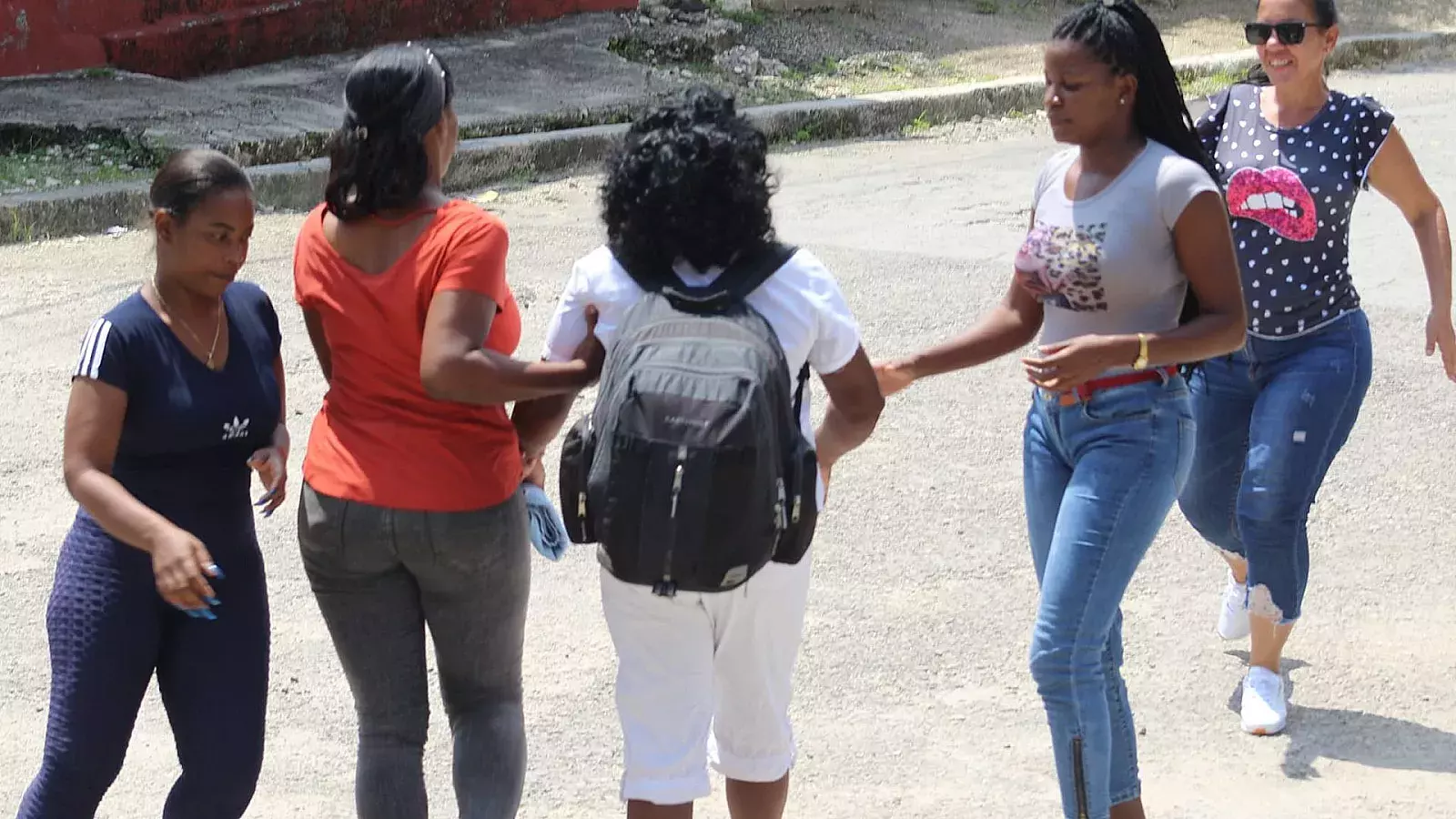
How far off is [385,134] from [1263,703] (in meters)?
2.58

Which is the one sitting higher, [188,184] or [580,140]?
[188,184]

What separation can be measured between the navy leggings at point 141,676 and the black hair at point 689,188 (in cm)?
89

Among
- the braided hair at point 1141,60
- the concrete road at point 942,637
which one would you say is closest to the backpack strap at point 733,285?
the braided hair at point 1141,60

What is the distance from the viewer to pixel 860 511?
222 inches

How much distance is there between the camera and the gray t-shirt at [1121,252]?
3.32 metres

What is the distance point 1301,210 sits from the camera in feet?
13.5

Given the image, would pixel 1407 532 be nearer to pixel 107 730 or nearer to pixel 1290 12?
pixel 1290 12

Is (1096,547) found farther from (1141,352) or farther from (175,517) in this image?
(175,517)

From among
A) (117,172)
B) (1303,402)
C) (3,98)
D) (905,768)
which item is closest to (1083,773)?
(905,768)

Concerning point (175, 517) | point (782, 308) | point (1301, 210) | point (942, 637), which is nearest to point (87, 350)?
point (175, 517)

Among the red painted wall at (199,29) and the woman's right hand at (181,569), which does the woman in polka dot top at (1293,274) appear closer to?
the woman's right hand at (181,569)

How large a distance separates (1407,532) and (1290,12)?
208cm

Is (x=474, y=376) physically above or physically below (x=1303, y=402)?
above

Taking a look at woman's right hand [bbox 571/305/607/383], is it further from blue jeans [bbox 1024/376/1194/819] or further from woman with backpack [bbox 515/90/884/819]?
blue jeans [bbox 1024/376/1194/819]
